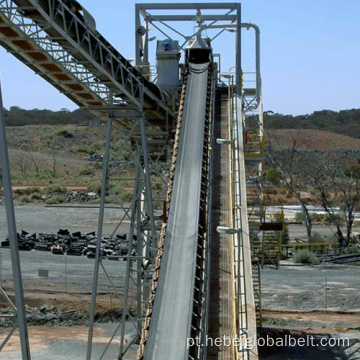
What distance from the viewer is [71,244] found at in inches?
2087

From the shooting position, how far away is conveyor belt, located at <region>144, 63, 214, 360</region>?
16.7 m

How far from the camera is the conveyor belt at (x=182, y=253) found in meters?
16.7

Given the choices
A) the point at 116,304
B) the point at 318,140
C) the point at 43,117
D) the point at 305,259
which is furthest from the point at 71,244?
the point at 43,117

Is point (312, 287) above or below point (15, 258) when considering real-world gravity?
below

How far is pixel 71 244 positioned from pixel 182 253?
1337 inches

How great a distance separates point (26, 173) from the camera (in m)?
102

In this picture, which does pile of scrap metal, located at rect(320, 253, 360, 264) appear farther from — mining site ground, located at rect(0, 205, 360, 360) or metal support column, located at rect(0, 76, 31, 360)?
metal support column, located at rect(0, 76, 31, 360)

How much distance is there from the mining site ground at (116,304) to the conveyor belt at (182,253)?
722cm

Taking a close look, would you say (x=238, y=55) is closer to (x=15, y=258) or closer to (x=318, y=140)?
(x=15, y=258)

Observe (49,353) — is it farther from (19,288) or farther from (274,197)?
(274,197)

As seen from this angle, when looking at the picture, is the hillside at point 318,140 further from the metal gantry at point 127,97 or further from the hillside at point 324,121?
the metal gantry at point 127,97

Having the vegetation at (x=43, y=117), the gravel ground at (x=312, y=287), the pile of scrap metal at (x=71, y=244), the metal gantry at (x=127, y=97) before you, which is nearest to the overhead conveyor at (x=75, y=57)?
the metal gantry at (x=127, y=97)

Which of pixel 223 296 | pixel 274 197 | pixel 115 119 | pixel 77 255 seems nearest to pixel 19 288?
pixel 223 296

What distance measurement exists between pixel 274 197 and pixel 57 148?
134 feet
